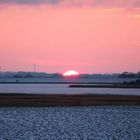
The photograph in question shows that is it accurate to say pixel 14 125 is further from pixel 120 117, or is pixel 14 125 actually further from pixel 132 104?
pixel 132 104

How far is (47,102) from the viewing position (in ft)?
220

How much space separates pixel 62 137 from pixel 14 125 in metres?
8.27

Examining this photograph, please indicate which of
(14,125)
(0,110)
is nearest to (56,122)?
(14,125)

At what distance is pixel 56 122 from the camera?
42.8 meters

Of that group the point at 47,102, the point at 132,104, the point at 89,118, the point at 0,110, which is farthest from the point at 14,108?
the point at 132,104

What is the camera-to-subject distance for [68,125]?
1607 inches

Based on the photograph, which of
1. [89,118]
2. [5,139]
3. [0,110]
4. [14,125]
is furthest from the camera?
[0,110]

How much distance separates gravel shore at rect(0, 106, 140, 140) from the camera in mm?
34156

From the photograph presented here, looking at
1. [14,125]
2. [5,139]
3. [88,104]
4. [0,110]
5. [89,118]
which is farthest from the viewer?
[88,104]

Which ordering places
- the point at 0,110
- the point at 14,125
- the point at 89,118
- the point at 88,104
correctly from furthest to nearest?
the point at 88,104
the point at 0,110
the point at 89,118
the point at 14,125

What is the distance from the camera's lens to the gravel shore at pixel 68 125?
34156 mm

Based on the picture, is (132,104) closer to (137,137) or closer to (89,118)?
(89,118)

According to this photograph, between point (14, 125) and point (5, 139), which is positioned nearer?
point (5, 139)

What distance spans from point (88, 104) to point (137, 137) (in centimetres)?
3178
